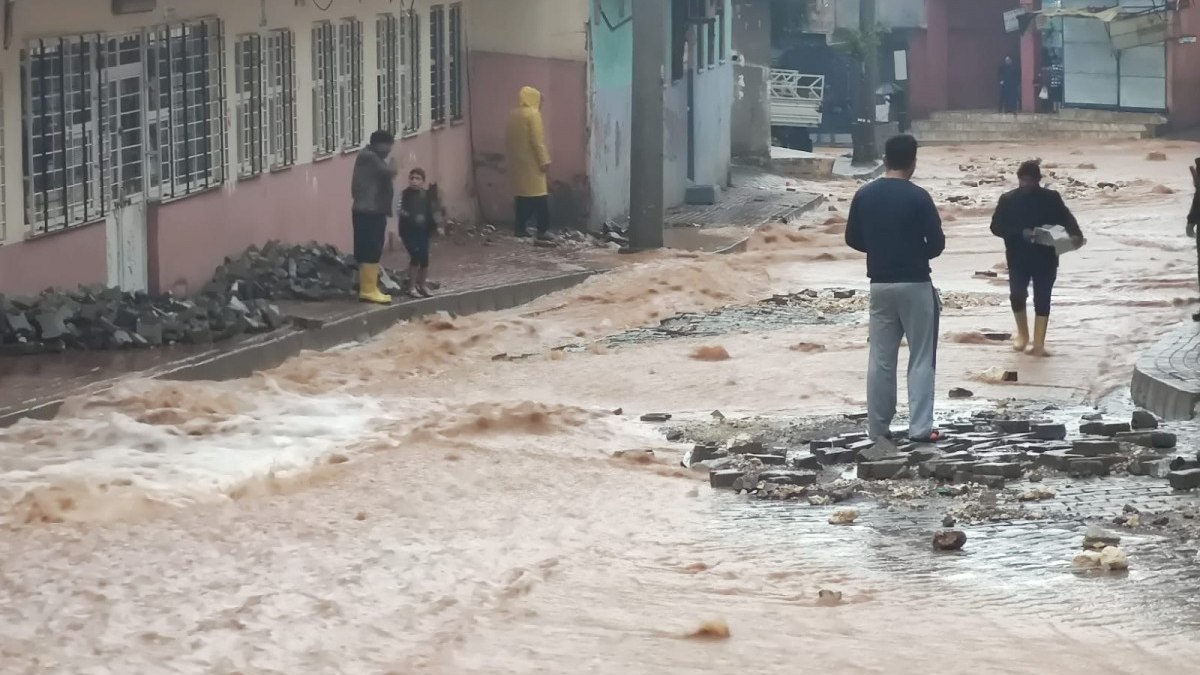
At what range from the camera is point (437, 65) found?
24.9 meters

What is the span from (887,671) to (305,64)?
46.4ft

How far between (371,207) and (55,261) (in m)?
3.40

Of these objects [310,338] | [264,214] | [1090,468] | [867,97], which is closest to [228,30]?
[264,214]

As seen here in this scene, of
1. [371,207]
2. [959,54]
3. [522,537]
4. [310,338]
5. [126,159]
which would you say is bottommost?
[522,537]

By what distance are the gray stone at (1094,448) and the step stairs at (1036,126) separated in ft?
115

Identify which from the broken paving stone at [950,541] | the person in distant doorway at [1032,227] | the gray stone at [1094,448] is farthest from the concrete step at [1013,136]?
the broken paving stone at [950,541]

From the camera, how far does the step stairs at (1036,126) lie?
4519 cm

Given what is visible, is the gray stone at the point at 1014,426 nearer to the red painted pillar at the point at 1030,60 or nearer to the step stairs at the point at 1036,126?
the step stairs at the point at 1036,126

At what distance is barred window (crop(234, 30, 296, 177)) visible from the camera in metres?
18.7

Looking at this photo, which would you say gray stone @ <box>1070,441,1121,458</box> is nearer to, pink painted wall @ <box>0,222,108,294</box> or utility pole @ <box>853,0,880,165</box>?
pink painted wall @ <box>0,222,108,294</box>

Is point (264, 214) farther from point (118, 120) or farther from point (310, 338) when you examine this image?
point (310, 338)

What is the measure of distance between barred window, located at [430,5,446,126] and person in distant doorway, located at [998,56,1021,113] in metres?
26.3

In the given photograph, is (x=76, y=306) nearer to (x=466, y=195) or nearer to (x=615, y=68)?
(x=466, y=195)

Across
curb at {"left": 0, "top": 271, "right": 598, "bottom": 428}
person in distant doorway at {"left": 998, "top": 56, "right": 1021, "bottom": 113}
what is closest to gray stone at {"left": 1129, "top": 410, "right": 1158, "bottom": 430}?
curb at {"left": 0, "top": 271, "right": 598, "bottom": 428}
